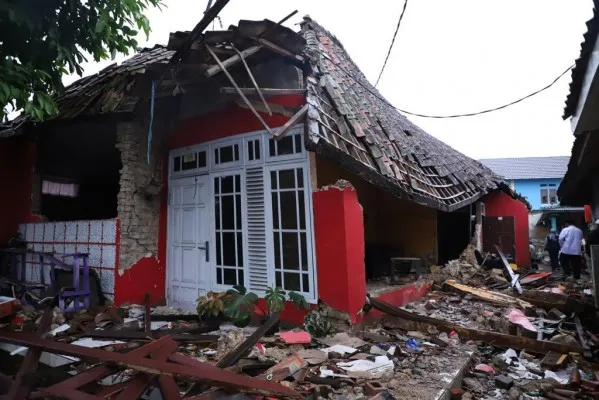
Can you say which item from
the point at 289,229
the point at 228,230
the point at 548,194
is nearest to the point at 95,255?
the point at 228,230

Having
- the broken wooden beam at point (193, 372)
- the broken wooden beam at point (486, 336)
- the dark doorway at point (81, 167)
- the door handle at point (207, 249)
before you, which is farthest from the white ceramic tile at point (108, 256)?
the broken wooden beam at point (486, 336)

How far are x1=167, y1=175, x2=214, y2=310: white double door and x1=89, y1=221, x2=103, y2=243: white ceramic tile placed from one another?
1.14 meters

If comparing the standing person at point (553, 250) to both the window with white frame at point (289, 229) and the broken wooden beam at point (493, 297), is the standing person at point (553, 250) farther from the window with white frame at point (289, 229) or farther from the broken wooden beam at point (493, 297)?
the window with white frame at point (289, 229)

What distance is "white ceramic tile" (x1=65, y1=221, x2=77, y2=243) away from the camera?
6.92 metres

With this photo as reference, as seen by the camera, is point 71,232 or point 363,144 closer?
point 363,144

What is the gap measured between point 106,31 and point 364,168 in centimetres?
346

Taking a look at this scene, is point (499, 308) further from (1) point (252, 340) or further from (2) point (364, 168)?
(1) point (252, 340)

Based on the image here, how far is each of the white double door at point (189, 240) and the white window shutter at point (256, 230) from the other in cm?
92

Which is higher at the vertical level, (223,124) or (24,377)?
(223,124)

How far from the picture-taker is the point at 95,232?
6582 millimetres

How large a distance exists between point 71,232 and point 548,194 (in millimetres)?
34375

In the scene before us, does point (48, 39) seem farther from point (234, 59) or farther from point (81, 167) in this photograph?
point (81, 167)

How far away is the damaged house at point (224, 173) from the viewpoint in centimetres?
496

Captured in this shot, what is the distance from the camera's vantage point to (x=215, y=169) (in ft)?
21.2
